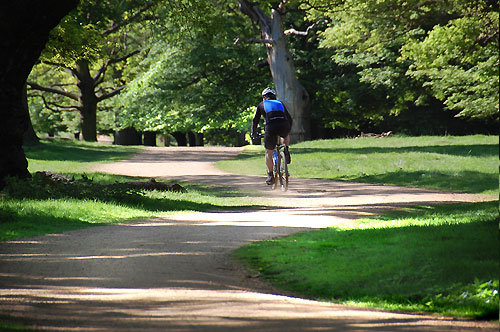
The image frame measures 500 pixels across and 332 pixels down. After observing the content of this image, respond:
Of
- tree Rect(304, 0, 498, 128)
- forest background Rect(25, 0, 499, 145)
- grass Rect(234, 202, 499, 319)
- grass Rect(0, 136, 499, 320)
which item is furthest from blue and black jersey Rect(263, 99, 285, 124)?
tree Rect(304, 0, 498, 128)

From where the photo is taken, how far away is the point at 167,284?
7633 millimetres

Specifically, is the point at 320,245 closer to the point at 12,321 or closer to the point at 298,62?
the point at 12,321

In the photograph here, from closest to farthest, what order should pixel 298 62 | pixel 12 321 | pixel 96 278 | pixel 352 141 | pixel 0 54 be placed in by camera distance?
pixel 12 321 → pixel 96 278 → pixel 0 54 → pixel 352 141 → pixel 298 62

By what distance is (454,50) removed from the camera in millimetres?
31438

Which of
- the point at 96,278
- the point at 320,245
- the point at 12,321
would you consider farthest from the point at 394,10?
the point at 12,321

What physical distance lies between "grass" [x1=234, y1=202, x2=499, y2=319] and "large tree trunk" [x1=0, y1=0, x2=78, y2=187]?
8.21 m

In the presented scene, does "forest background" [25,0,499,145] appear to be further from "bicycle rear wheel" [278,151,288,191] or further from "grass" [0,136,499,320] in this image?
"bicycle rear wheel" [278,151,288,191]

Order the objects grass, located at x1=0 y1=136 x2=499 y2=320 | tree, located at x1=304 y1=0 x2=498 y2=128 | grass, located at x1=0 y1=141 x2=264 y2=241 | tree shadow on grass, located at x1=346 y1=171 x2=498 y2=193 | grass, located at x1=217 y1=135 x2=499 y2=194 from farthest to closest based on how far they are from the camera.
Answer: tree, located at x1=304 y1=0 x2=498 y2=128
grass, located at x1=217 y1=135 x2=499 y2=194
tree shadow on grass, located at x1=346 y1=171 x2=498 y2=193
grass, located at x1=0 y1=141 x2=264 y2=241
grass, located at x1=0 y1=136 x2=499 y2=320

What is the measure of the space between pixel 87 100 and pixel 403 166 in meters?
29.9

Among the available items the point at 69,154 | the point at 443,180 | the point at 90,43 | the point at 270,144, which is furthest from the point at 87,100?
the point at 270,144

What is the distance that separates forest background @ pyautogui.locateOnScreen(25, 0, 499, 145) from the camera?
30.6 metres

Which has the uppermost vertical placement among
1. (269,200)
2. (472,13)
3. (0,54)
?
→ (472,13)

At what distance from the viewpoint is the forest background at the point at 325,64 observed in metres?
30.6

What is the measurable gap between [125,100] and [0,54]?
3218 centimetres
